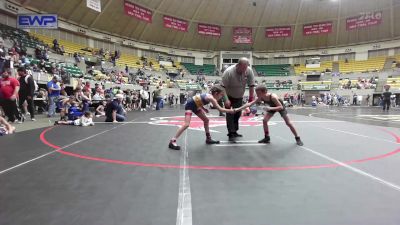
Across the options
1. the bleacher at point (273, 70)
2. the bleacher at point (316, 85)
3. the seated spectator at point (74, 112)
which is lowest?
the seated spectator at point (74, 112)

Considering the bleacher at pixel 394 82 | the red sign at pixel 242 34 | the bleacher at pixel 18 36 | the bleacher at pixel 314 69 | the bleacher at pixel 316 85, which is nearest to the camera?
the bleacher at pixel 18 36

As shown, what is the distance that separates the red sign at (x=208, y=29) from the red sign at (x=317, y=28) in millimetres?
11087

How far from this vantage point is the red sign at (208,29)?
35.9 m

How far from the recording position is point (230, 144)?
4676mm

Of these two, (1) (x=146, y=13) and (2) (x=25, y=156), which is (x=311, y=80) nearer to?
(1) (x=146, y=13)

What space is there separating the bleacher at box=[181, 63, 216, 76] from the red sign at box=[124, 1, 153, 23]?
12.7m

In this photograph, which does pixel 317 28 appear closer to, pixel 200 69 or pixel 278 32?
pixel 278 32

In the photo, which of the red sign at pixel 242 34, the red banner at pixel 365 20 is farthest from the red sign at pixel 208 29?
the red banner at pixel 365 20

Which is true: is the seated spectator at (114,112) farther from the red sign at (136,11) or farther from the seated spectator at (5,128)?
the red sign at (136,11)

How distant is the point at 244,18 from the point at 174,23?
10.4 m

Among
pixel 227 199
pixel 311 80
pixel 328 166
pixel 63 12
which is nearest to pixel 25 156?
pixel 227 199

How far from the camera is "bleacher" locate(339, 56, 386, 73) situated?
36.0 meters

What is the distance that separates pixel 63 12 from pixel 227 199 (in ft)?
101

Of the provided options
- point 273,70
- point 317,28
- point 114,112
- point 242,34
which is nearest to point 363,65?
point 317,28
